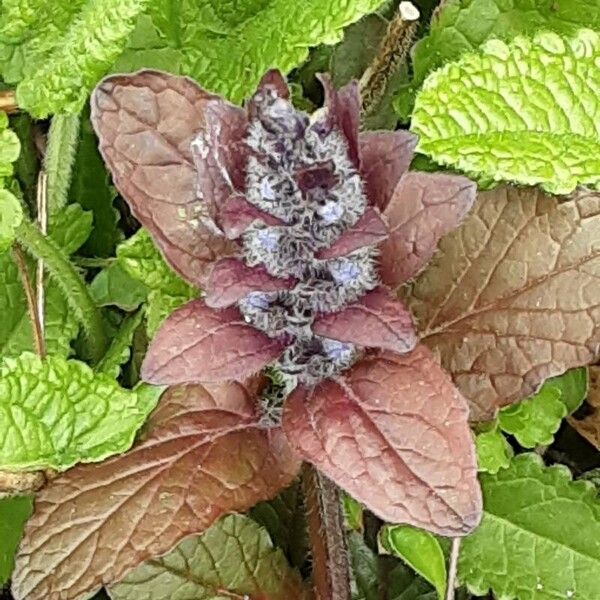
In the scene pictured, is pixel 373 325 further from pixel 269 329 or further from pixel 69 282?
pixel 69 282

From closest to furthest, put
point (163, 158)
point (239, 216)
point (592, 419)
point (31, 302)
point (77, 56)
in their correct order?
point (239, 216), point (163, 158), point (77, 56), point (31, 302), point (592, 419)

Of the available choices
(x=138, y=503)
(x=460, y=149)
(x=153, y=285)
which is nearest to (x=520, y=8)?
(x=460, y=149)

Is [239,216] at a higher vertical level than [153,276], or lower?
higher

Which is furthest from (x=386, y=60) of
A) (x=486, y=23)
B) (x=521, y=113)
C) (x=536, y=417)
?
(x=536, y=417)

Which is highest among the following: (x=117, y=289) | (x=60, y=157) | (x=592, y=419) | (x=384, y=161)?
(x=384, y=161)

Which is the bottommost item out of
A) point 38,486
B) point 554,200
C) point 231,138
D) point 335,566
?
point 335,566

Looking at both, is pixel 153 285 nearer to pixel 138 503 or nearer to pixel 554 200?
pixel 138 503

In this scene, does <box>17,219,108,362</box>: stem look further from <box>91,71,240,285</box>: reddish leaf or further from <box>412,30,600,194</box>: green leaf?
<box>412,30,600,194</box>: green leaf

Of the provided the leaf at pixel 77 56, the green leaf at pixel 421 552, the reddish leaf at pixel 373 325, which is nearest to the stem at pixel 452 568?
the green leaf at pixel 421 552
